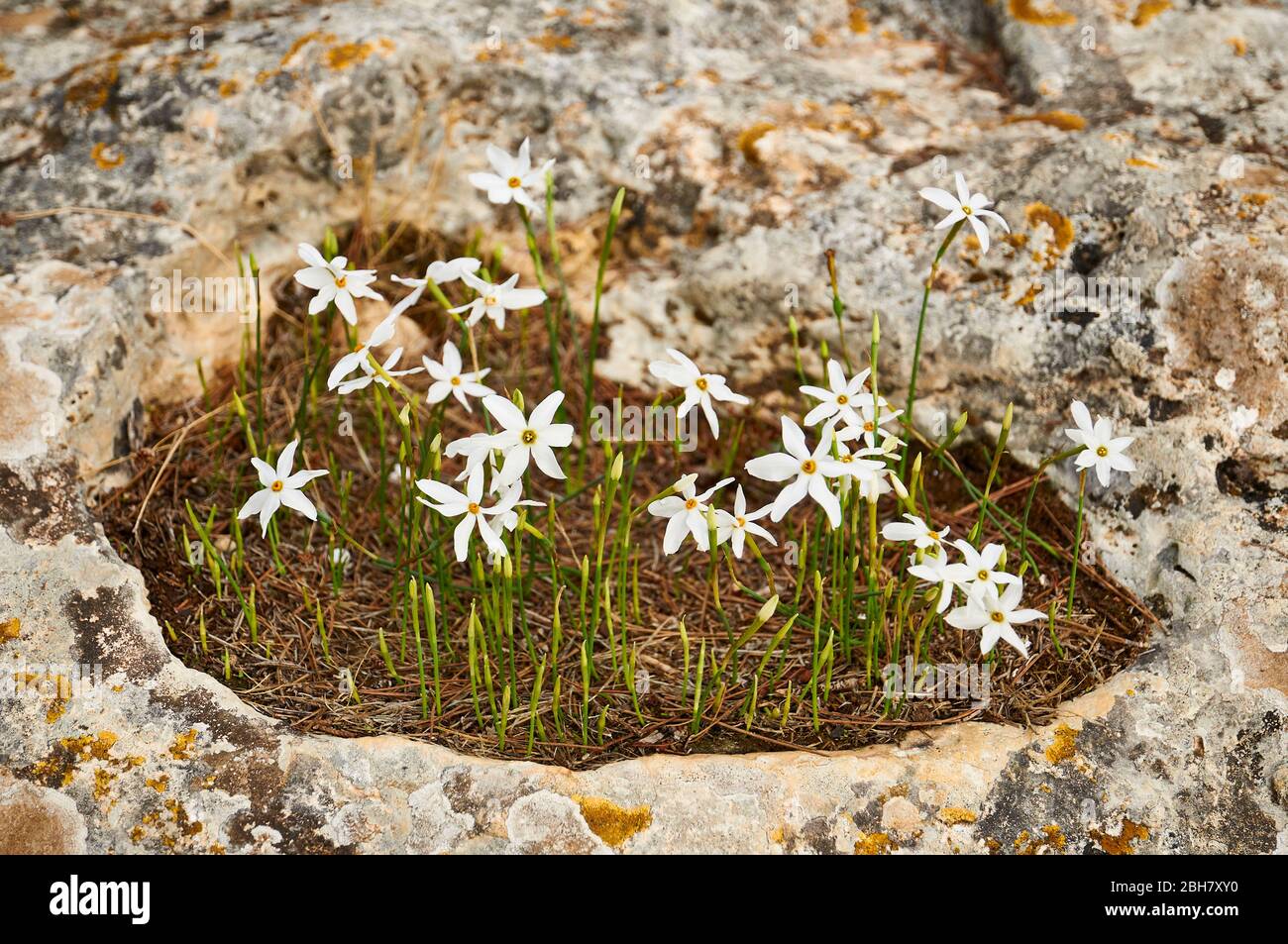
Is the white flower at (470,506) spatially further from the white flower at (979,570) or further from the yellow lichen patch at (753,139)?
the yellow lichen patch at (753,139)

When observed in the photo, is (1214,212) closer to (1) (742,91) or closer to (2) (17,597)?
(1) (742,91)

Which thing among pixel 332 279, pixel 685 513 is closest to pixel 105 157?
pixel 332 279

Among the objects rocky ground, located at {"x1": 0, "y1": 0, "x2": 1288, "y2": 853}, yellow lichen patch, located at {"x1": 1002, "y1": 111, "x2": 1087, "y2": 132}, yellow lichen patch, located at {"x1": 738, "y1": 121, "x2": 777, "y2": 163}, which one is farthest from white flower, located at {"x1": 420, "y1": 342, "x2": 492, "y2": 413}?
yellow lichen patch, located at {"x1": 1002, "y1": 111, "x2": 1087, "y2": 132}

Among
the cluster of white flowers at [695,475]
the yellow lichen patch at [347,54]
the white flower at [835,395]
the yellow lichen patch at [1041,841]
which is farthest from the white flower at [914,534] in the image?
the yellow lichen patch at [347,54]

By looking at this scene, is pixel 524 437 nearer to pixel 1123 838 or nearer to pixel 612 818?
pixel 612 818

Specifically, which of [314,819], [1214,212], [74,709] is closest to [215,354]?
[74,709]

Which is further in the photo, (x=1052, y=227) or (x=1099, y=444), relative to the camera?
(x=1052, y=227)
